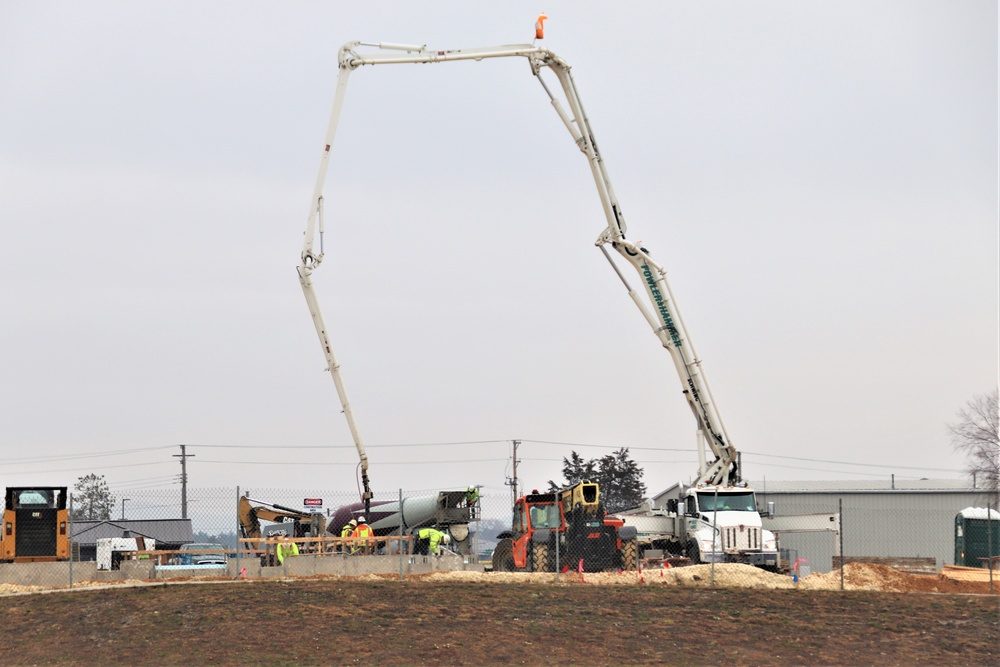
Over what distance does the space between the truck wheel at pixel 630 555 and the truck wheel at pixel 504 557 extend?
9.45ft

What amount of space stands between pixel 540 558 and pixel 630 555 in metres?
2.36

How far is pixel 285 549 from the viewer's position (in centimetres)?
3036

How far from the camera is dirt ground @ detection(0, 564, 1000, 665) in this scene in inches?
741

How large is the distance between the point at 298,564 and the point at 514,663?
1033cm

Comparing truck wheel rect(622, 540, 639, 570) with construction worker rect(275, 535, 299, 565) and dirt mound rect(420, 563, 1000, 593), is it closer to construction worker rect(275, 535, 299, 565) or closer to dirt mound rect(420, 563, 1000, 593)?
dirt mound rect(420, 563, 1000, 593)

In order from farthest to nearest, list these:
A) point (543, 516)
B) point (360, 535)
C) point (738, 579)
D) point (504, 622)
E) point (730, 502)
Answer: point (360, 535)
point (730, 502)
point (543, 516)
point (738, 579)
point (504, 622)

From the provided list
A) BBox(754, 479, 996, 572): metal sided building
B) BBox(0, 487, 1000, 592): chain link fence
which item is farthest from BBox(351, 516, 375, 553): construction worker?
BBox(754, 479, 996, 572): metal sided building

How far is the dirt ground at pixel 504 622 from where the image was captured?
61.7 feet

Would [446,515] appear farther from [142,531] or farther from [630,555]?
[142,531]

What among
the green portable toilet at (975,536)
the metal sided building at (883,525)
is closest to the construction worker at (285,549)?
the green portable toilet at (975,536)

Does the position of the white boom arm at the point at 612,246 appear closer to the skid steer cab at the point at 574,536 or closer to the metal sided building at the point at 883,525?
the skid steer cab at the point at 574,536

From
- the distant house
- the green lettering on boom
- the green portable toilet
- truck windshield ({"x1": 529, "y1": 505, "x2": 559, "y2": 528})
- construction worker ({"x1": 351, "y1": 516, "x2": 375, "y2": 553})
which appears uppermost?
the green lettering on boom

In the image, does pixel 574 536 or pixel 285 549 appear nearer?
pixel 574 536

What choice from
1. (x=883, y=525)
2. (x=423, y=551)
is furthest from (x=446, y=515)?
(x=883, y=525)
